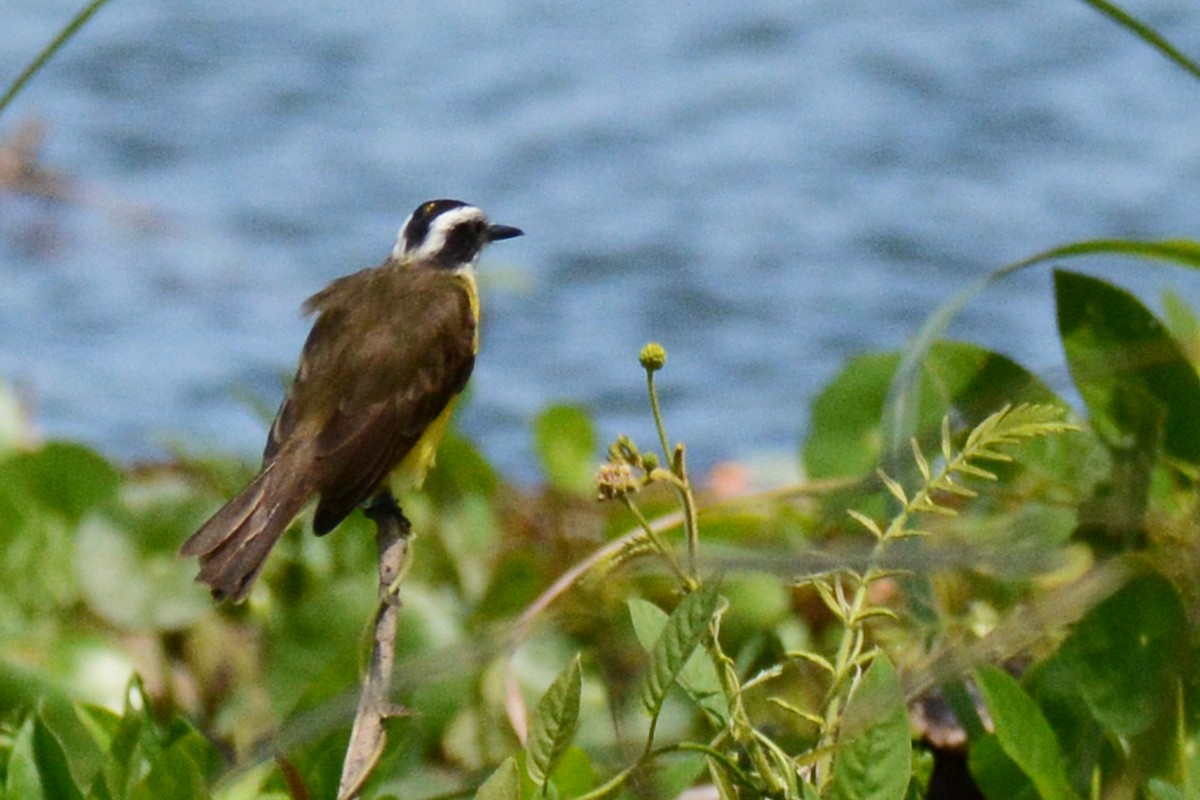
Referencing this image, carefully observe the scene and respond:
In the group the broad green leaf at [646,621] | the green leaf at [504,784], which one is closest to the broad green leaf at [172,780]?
the green leaf at [504,784]

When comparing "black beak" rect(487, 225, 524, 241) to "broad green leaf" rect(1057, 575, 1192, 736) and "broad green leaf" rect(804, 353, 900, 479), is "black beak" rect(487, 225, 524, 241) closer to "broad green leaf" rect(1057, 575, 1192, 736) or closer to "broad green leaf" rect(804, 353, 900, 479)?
"broad green leaf" rect(804, 353, 900, 479)

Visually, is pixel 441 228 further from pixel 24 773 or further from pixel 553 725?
pixel 553 725

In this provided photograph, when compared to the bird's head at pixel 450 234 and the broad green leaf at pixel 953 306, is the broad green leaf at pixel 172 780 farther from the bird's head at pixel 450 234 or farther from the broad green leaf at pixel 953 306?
the bird's head at pixel 450 234

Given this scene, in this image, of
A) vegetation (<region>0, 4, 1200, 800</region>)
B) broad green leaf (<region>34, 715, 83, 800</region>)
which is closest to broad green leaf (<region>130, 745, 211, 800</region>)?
vegetation (<region>0, 4, 1200, 800</region>)

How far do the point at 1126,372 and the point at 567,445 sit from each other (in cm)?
149

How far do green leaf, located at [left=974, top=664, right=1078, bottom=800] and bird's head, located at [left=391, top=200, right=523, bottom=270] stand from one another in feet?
7.07

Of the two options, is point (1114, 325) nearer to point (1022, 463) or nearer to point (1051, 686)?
point (1022, 463)

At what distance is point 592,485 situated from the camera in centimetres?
415

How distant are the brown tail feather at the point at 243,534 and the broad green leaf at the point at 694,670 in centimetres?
82

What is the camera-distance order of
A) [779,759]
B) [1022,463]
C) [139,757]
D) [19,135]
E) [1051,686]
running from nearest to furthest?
[779,759]
[139,757]
[1051,686]
[1022,463]
[19,135]

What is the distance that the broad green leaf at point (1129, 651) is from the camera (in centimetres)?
223

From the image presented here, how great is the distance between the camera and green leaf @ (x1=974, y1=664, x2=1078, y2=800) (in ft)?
6.98

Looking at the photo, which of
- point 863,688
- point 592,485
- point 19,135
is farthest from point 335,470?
point 19,135

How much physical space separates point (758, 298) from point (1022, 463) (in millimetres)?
5881
